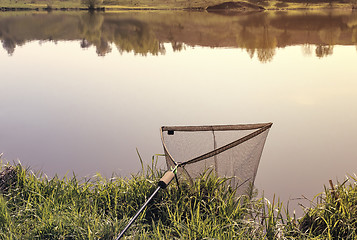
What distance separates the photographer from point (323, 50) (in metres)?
22.6

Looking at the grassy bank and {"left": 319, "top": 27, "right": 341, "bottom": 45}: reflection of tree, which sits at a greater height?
{"left": 319, "top": 27, "right": 341, "bottom": 45}: reflection of tree

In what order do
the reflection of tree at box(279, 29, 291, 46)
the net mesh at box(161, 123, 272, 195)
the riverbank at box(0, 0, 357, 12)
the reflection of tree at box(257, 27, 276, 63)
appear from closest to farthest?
the net mesh at box(161, 123, 272, 195)
the reflection of tree at box(257, 27, 276, 63)
the reflection of tree at box(279, 29, 291, 46)
the riverbank at box(0, 0, 357, 12)

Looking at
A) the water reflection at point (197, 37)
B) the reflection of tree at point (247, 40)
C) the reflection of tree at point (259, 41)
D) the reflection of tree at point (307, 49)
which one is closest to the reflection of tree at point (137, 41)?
the water reflection at point (197, 37)

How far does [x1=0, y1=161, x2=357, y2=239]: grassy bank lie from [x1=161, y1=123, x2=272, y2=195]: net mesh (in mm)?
183

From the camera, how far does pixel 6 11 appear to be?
57.1 meters

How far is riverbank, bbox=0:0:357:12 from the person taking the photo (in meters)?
61.2

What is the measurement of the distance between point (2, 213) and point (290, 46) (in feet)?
74.7

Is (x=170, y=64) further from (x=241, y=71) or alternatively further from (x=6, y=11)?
(x=6, y=11)

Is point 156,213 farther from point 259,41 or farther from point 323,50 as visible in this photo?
point 259,41

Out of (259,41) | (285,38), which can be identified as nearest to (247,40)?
(259,41)

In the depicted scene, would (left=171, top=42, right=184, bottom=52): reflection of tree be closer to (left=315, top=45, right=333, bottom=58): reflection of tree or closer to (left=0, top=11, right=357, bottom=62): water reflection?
(left=0, top=11, right=357, bottom=62): water reflection

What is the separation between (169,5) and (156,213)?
64103 millimetres

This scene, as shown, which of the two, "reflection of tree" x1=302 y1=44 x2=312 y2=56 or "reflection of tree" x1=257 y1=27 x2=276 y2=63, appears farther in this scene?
"reflection of tree" x1=302 y1=44 x2=312 y2=56

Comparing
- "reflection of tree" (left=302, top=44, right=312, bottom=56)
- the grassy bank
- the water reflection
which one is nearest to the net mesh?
the grassy bank
